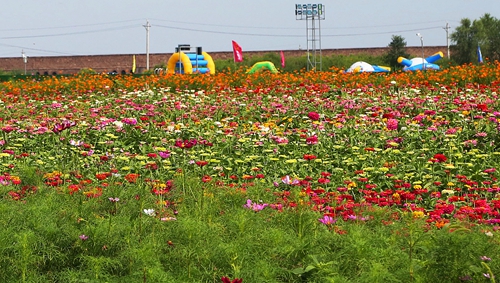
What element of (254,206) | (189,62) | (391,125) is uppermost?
(189,62)

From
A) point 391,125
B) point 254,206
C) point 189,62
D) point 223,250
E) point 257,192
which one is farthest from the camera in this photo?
point 189,62

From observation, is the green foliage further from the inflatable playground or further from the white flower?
the inflatable playground

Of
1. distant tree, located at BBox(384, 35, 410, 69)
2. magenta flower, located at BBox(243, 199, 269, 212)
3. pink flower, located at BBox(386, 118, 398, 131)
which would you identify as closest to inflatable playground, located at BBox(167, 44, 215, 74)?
distant tree, located at BBox(384, 35, 410, 69)

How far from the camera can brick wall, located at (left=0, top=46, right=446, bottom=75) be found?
50938 mm

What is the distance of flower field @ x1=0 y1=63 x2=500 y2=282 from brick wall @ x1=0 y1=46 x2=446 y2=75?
132 feet

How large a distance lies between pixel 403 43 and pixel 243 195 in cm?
4274

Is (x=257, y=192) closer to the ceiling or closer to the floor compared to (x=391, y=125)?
closer to the floor

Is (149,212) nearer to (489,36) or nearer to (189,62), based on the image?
(189,62)

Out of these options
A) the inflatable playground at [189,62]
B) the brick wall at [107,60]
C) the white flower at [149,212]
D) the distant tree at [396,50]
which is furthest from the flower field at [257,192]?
the brick wall at [107,60]

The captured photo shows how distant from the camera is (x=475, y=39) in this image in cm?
4616

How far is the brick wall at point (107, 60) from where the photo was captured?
50.9 metres

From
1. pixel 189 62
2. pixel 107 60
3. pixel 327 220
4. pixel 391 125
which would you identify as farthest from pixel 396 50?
pixel 327 220

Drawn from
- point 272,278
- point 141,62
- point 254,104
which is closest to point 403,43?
point 141,62

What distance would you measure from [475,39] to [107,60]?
1146 inches
